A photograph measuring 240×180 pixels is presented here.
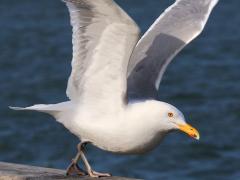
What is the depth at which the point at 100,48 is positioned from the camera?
21.6 feet

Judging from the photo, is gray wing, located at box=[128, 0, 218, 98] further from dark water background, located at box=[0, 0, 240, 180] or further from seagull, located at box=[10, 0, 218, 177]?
dark water background, located at box=[0, 0, 240, 180]

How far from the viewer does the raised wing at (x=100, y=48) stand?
635 centimetres

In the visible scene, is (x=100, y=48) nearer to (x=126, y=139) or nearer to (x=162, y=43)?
(x=126, y=139)

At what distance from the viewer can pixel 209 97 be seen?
13453mm

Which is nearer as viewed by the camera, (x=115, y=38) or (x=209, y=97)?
(x=115, y=38)

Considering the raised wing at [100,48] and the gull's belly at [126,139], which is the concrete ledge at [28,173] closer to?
the gull's belly at [126,139]

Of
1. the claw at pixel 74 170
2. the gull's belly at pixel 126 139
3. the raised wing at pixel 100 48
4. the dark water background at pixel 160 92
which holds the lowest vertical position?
the dark water background at pixel 160 92

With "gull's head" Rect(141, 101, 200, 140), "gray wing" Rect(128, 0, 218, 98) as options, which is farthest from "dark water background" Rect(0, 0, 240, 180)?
"gull's head" Rect(141, 101, 200, 140)

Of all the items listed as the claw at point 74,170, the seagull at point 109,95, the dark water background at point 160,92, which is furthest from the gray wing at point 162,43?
the dark water background at point 160,92

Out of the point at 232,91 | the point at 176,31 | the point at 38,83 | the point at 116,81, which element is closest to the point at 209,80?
the point at 232,91

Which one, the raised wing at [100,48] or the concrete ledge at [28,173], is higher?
the raised wing at [100,48]

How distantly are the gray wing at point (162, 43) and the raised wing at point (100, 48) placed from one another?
0.23 m

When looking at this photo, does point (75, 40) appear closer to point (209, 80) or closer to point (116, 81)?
point (116, 81)

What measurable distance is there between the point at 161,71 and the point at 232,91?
21.8 feet
